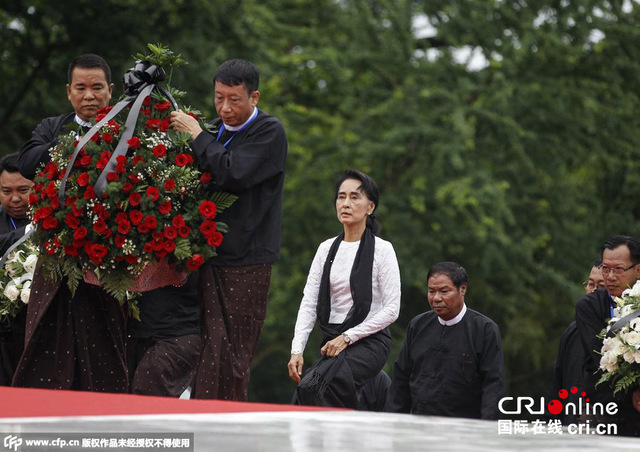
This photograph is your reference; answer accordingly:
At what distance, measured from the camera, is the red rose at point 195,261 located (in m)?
5.26

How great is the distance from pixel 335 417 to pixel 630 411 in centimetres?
463

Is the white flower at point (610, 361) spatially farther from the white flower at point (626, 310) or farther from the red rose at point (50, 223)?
the red rose at point (50, 223)

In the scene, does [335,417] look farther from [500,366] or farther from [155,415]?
[500,366]

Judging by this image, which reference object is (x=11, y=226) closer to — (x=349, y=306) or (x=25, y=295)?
(x=25, y=295)

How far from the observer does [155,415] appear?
2875 millimetres

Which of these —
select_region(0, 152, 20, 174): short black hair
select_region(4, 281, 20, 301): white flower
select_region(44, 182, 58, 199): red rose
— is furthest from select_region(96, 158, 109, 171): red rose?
select_region(0, 152, 20, 174): short black hair

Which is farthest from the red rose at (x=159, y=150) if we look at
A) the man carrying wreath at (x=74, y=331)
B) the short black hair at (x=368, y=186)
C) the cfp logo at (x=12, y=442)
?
the cfp logo at (x=12, y=442)

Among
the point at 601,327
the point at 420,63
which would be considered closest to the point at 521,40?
the point at 420,63

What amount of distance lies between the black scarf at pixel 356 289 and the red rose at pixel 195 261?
1.42 m

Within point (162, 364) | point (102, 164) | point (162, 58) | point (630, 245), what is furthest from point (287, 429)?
point (630, 245)

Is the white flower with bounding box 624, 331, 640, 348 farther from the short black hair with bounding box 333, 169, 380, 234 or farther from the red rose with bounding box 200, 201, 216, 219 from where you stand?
the red rose with bounding box 200, 201, 216, 219

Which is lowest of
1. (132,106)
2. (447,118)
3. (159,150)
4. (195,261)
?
(195,261)

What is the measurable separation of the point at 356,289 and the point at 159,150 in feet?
5.67

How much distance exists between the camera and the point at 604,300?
24.3 ft
